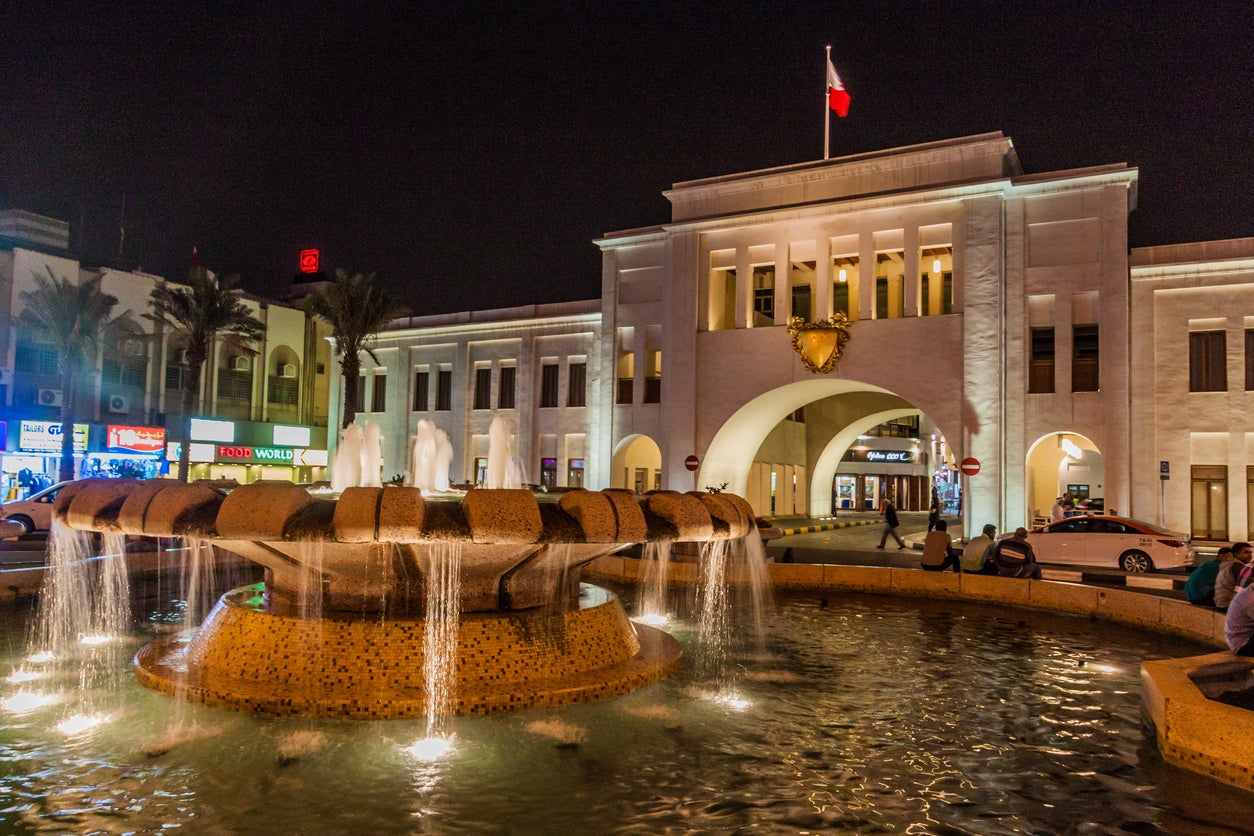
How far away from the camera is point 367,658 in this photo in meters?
7.16

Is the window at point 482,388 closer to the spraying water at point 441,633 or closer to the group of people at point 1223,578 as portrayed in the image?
the group of people at point 1223,578

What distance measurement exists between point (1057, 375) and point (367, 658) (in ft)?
73.1

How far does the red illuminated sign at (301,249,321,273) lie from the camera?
202ft

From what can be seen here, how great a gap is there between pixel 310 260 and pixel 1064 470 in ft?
165

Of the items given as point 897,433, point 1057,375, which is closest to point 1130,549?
point 1057,375

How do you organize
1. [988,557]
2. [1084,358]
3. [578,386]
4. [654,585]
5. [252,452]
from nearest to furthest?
[988,557] < [654,585] < [1084,358] < [578,386] < [252,452]

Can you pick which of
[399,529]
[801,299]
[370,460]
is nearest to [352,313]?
[801,299]

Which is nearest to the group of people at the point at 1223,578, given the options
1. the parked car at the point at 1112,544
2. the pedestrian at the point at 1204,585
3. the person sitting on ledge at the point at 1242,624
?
the pedestrian at the point at 1204,585

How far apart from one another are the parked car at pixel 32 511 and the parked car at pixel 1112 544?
74.4 feet

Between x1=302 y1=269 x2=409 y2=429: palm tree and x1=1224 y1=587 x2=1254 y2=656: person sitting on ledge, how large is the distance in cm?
3205

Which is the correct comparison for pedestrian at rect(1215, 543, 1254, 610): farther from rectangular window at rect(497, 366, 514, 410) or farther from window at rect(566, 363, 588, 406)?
rectangular window at rect(497, 366, 514, 410)

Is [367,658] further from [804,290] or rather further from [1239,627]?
[804,290]

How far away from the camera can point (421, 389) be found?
3859 cm

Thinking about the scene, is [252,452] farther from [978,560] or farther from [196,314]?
[978,560]
